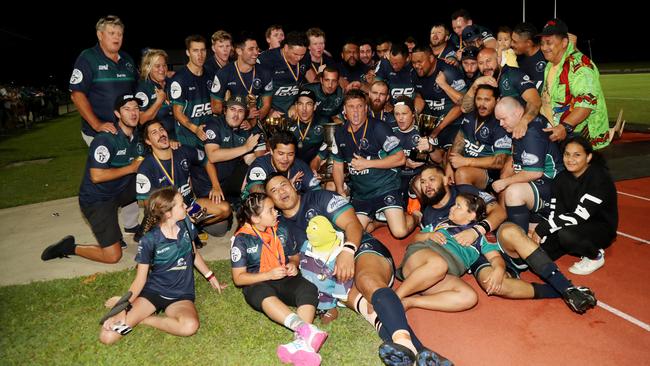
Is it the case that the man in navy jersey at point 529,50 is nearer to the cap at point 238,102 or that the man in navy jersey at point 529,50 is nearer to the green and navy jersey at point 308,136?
the green and navy jersey at point 308,136

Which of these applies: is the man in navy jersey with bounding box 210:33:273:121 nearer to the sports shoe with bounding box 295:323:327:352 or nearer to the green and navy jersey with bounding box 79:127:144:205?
the green and navy jersey with bounding box 79:127:144:205

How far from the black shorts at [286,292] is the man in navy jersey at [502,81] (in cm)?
385

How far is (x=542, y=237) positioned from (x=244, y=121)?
14.0 feet

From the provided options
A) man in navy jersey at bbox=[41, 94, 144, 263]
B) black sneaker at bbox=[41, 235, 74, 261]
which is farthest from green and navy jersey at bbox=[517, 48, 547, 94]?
black sneaker at bbox=[41, 235, 74, 261]

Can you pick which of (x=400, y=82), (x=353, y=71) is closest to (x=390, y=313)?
(x=400, y=82)

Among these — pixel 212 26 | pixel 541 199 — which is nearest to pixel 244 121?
pixel 541 199

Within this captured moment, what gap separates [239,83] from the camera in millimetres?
7359

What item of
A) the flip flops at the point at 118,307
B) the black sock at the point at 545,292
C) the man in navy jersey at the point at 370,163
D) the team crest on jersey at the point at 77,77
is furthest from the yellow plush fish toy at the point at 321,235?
the team crest on jersey at the point at 77,77

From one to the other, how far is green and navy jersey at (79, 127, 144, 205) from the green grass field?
1.40m

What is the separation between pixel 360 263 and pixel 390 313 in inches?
32.9

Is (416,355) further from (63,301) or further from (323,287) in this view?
(63,301)

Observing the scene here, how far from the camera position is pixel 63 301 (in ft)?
16.0

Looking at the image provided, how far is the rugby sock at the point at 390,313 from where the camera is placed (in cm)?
363

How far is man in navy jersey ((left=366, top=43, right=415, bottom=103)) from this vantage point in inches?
311
